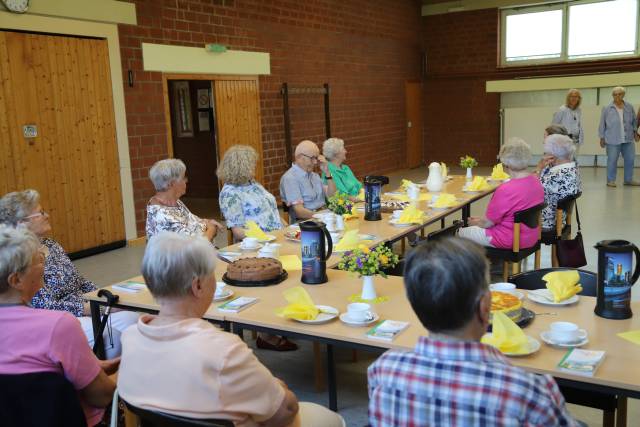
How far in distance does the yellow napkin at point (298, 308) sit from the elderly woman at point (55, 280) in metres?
1.06

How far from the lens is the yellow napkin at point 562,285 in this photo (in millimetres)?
2396

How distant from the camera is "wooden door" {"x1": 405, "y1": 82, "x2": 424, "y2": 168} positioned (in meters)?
13.7

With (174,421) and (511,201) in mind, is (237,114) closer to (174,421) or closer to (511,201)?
(511,201)

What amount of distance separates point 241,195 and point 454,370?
328 centimetres

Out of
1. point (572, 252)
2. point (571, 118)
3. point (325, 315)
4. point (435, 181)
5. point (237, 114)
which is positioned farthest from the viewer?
point (571, 118)

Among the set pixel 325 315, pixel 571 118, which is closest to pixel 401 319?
pixel 325 315

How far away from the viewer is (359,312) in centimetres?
231

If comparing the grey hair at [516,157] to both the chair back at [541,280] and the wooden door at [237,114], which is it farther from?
the wooden door at [237,114]

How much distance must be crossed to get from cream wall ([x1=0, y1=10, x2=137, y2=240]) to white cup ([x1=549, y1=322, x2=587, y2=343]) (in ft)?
17.9

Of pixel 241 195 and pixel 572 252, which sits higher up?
pixel 241 195

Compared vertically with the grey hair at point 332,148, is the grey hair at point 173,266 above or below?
below

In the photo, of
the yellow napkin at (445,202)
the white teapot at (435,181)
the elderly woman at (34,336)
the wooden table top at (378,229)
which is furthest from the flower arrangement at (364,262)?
the white teapot at (435,181)

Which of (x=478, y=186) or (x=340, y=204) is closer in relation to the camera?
(x=340, y=204)

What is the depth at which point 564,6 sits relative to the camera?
41.8ft
